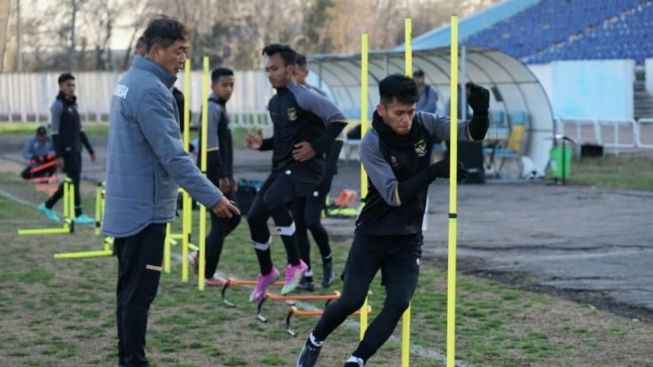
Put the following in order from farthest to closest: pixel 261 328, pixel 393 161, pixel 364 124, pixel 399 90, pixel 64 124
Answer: pixel 64 124 < pixel 261 328 < pixel 364 124 < pixel 393 161 < pixel 399 90

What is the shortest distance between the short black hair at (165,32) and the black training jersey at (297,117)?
3.54m

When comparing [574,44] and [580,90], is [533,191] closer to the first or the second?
[580,90]

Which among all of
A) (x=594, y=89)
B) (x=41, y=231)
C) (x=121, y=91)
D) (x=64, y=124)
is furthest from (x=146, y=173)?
(x=594, y=89)

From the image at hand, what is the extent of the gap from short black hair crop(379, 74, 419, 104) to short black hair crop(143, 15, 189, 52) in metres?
1.22

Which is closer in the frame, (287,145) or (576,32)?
(287,145)

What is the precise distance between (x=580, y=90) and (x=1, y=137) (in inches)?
934

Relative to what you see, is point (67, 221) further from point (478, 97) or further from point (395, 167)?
point (478, 97)

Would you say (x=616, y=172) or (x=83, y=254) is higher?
(x=616, y=172)

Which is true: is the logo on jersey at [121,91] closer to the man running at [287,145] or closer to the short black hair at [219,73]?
the man running at [287,145]

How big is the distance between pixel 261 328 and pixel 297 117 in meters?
2.00

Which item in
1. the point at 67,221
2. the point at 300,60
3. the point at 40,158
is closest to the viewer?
the point at 300,60

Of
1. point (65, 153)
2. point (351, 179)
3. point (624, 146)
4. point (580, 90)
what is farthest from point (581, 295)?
point (580, 90)

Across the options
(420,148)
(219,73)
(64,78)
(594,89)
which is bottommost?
(420,148)

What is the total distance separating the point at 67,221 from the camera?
1772 cm
